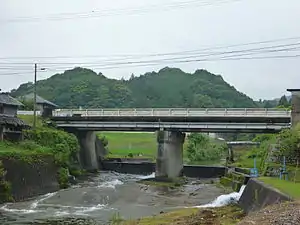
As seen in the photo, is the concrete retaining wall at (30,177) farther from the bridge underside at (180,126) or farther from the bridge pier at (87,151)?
the bridge pier at (87,151)

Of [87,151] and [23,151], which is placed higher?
[23,151]

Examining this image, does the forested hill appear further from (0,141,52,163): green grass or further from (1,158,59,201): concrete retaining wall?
(1,158,59,201): concrete retaining wall

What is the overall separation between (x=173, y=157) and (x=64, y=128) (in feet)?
47.8

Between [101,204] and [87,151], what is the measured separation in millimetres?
27090

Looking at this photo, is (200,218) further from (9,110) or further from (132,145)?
(132,145)

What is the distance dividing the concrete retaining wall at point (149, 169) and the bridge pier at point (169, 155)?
464cm

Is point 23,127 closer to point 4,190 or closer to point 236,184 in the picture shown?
point 4,190

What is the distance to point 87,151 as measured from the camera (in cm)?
5794

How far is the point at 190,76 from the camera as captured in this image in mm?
149250

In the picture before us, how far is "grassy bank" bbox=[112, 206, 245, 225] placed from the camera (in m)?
21.0

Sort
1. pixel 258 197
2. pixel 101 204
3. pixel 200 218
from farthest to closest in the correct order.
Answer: pixel 101 204 < pixel 258 197 < pixel 200 218

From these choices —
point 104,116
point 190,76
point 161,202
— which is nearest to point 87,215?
point 161,202

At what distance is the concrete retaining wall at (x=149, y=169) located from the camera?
5338 centimetres

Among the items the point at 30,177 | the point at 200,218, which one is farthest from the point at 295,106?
the point at 30,177
